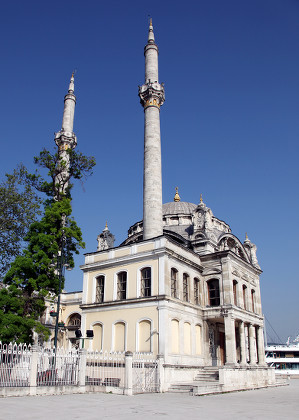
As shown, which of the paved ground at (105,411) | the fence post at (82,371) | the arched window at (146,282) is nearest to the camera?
the paved ground at (105,411)

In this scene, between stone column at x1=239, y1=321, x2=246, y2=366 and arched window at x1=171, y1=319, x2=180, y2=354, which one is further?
stone column at x1=239, y1=321, x2=246, y2=366

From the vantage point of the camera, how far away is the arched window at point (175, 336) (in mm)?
22475

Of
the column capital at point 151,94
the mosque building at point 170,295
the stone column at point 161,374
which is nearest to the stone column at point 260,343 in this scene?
the mosque building at point 170,295

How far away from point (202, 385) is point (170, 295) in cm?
571

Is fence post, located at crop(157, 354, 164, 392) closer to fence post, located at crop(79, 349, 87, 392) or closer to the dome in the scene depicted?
fence post, located at crop(79, 349, 87, 392)

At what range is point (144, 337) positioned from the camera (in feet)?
74.4

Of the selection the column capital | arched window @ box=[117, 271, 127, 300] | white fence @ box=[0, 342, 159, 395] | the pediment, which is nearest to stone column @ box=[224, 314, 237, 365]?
A: the pediment

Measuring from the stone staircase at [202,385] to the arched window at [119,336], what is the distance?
463cm

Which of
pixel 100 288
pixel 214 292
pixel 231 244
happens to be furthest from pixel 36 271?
pixel 231 244

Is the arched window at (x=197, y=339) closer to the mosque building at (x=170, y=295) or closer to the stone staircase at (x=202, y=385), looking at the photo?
the mosque building at (x=170, y=295)

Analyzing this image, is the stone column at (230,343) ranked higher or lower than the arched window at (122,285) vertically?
lower

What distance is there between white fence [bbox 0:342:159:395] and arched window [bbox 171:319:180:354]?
2.83 metres

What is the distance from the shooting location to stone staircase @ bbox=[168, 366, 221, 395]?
58.7ft

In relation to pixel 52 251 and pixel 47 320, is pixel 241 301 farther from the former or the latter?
pixel 47 320
